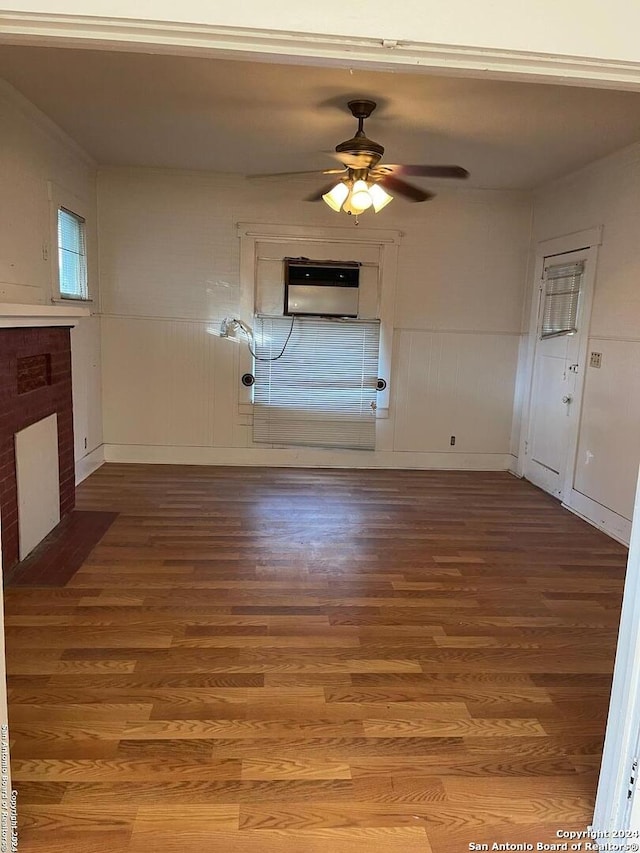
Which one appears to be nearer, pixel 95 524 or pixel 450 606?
pixel 450 606

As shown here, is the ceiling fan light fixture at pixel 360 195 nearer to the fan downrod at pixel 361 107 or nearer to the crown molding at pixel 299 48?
the fan downrod at pixel 361 107

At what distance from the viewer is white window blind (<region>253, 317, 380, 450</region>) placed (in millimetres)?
5750

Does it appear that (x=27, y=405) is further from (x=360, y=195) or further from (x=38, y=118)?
(x=360, y=195)

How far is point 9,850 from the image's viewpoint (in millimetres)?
1591

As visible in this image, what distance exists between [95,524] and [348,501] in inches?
75.8

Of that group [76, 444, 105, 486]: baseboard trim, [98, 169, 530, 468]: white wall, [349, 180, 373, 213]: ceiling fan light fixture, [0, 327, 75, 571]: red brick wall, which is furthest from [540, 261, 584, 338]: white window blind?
[76, 444, 105, 486]: baseboard trim

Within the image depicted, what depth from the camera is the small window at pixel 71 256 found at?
4.74 metres

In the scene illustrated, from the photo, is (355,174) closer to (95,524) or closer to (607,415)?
(607,415)

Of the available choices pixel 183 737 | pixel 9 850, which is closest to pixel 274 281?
pixel 183 737

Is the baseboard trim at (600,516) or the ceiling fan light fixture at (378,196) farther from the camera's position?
the baseboard trim at (600,516)

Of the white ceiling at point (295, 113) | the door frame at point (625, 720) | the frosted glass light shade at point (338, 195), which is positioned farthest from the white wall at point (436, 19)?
the frosted glass light shade at point (338, 195)

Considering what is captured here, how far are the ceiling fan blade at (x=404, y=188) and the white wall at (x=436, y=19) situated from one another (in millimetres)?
2293

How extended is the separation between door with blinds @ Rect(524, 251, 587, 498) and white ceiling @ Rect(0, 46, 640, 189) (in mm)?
866

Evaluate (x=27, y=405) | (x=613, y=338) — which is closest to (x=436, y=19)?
(x=27, y=405)
